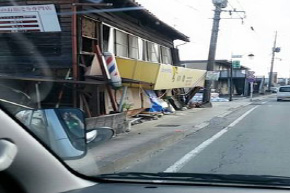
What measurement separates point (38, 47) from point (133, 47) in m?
5.63

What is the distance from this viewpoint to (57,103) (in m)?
12.6

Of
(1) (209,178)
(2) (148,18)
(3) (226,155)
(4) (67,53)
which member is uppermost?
(2) (148,18)

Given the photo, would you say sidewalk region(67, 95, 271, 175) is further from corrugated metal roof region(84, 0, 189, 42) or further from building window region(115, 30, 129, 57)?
corrugated metal roof region(84, 0, 189, 42)

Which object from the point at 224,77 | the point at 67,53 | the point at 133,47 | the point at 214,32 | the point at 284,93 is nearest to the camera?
the point at 67,53

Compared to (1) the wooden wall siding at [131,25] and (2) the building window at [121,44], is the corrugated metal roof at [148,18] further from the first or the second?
(2) the building window at [121,44]

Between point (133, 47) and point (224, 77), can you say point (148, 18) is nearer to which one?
point (133, 47)

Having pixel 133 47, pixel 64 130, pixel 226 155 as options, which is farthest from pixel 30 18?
pixel 64 130

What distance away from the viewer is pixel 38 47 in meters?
13.7

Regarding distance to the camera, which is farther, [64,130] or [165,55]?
[165,55]

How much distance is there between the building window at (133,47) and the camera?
717 inches

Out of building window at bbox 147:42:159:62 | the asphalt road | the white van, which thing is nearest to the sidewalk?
the asphalt road

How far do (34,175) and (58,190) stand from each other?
158mm

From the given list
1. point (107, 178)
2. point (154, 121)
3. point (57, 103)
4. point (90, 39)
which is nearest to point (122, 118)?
point (57, 103)

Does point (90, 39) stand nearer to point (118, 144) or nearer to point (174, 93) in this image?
point (118, 144)
